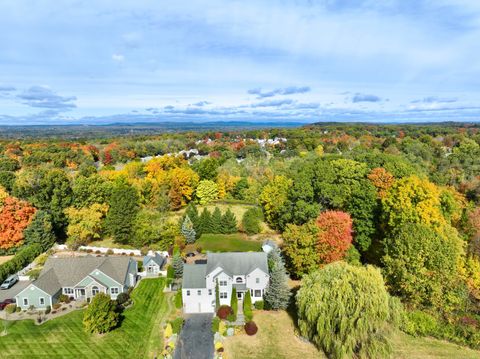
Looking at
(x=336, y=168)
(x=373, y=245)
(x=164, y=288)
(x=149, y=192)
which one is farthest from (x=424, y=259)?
(x=149, y=192)

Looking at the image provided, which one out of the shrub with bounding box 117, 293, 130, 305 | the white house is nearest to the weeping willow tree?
the white house

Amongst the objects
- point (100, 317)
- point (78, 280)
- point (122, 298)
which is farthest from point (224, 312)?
point (78, 280)

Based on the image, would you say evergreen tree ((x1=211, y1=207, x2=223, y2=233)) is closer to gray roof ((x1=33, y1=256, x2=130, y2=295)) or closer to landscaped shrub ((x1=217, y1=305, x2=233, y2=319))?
gray roof ((x1=33, y1=256, x2=130, y2=295))

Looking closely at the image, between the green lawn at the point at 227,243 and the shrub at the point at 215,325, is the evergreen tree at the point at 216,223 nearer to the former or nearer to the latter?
the green lawn at the point at 227,243

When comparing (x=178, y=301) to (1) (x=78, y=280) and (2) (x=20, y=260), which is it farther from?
(2) (x=20, y=260)

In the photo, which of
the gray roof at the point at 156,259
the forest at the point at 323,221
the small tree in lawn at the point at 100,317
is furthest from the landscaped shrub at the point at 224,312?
the gray roof at the point at 156,259

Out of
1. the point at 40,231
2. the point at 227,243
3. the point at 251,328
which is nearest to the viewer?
the point at 251,328
